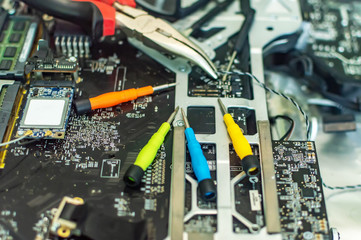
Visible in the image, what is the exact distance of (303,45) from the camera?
11.0 ft

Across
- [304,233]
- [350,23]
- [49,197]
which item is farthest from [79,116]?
[350,23]

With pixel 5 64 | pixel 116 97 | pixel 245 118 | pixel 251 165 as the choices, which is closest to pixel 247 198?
pixel 251 165

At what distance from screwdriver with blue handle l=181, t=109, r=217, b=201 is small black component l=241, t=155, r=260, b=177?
20 centimetres

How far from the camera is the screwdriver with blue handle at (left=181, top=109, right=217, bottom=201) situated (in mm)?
2254

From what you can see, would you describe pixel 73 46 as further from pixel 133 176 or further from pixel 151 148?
pixel 133 176

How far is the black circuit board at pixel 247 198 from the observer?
88.1 inches

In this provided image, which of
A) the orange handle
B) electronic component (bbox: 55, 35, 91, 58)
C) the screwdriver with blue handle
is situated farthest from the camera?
electronic component (bbox: 55, 35, 91, 58)

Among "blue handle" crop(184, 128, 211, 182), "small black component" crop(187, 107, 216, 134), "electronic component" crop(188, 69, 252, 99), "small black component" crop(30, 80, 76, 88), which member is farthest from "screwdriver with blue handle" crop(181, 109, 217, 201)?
"small black component" crop(30, 80, 76, 88)

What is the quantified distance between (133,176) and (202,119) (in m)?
0.62

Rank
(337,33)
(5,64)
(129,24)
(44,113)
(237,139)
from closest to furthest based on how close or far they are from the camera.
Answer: (237,139) → (44,113) → (5,64) → (129,24) → (337,33)

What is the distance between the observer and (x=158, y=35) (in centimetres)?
283

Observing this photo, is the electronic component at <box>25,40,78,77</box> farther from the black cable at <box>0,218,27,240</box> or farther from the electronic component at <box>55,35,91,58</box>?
the black cable at <box>0,218,27,240</box>

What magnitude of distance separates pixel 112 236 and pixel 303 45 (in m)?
2.12

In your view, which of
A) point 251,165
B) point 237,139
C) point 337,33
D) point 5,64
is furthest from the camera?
point 337,33
